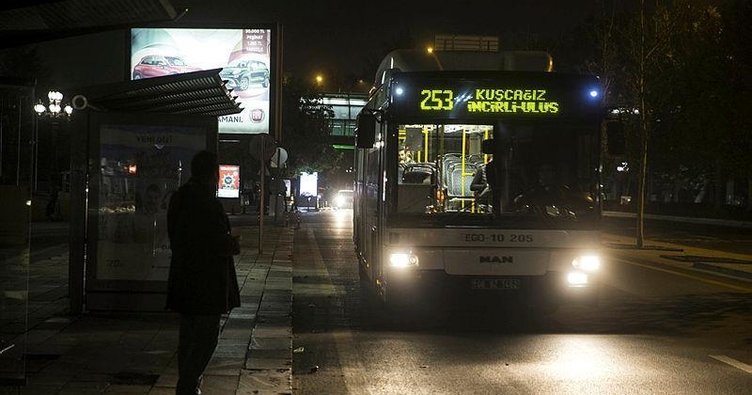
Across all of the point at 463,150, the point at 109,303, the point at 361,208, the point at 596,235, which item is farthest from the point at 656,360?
the point at 361,208

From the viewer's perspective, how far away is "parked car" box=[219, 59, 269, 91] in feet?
111

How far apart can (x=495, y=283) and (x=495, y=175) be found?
53.8 inches

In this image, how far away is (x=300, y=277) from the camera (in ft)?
65.2

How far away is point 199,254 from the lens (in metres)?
6.96

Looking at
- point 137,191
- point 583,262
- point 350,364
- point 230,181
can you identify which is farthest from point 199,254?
point 230,181

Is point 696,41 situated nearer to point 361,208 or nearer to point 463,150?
point 361,208

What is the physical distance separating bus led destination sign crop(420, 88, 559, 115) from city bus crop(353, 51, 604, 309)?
1cm

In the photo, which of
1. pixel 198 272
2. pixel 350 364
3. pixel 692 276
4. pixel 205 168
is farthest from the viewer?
pixel 692 276

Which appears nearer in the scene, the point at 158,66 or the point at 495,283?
the point at 495,283

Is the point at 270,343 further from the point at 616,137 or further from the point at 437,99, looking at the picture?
the point at 616,137

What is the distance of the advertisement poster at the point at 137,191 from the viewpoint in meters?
11.8

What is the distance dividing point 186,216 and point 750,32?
4085cm

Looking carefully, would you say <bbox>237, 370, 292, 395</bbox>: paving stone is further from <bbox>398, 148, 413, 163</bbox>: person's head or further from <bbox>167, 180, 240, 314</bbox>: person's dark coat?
<bbox>398, 148, 413, 163</bbox>: person's head

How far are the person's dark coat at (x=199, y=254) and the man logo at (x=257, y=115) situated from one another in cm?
2787
